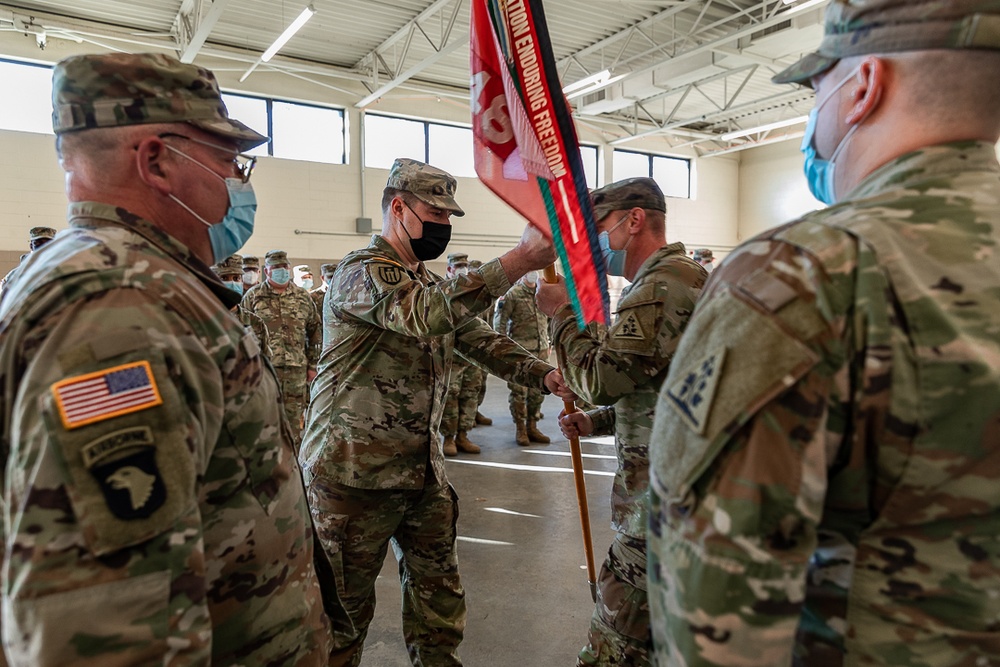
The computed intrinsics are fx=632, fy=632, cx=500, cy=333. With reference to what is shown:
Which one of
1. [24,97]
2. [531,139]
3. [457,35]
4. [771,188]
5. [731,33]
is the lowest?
[531,139]

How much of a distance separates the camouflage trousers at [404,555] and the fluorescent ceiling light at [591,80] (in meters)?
8.77

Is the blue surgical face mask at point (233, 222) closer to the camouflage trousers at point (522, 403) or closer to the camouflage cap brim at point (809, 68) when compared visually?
the camouflage cap brim at point (809, 68)

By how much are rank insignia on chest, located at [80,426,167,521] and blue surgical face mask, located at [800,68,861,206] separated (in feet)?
3.79

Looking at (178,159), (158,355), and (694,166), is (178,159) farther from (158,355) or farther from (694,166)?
(694,166)

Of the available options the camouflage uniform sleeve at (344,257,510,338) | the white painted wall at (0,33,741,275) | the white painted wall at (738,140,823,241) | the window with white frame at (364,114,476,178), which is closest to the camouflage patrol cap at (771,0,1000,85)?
the camouflage uniform sleeve at (344,257,510,338)

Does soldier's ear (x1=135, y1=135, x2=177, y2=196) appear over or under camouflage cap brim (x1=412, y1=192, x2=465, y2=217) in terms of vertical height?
under

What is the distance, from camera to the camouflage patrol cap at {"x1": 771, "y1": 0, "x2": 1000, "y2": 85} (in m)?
0.82

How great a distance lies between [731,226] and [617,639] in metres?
16.9

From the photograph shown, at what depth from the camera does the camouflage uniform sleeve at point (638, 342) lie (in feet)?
6.53

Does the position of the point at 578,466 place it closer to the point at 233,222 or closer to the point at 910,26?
the point at 233,222

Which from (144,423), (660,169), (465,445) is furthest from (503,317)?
(660,169)

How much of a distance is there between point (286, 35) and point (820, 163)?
8471 mm

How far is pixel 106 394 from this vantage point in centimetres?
93

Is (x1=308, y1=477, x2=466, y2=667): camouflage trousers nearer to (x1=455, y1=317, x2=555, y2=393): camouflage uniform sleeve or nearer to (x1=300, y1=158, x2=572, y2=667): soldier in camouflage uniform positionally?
(x1=300, y1=158, x2=572, y2=667): soldier in camouflage uniform
